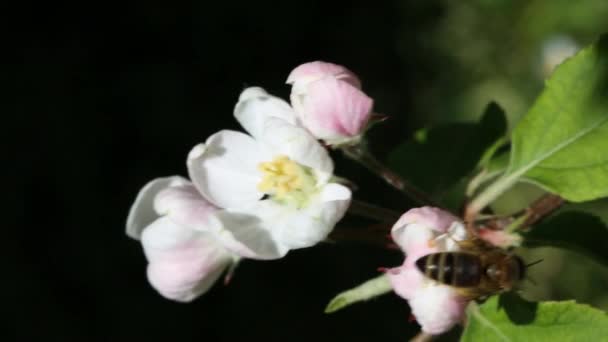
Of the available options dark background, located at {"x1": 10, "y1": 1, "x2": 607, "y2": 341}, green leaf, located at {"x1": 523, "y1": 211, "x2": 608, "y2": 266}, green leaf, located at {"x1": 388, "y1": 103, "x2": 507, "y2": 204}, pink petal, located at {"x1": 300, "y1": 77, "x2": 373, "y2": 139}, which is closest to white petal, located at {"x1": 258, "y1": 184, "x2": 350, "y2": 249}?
pink petal, located at {"x1": 300, "y1": 77, "x2": 373, "y2": 139}

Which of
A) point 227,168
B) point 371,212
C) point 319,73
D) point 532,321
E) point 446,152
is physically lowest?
point 532,321

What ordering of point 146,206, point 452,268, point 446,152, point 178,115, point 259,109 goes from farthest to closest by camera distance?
point 178,115, point 446,152, point 146,206, point 259,109, point 452,268

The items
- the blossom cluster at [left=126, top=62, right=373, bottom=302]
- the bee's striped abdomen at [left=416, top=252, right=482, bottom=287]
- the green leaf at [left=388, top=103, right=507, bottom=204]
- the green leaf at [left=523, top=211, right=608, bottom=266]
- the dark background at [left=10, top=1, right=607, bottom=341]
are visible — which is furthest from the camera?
the dark background at [left=10, top=1, right=607, bottom=341]

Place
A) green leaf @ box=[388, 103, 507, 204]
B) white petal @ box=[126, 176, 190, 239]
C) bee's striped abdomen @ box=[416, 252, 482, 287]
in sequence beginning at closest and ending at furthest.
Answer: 1. bee's striped abdomen @ box=[416, 252, 482, 287]
2. white petal @ box=[126, 176, 190, 239]
3. green leaf @ box=[388, 103, 507, 204]

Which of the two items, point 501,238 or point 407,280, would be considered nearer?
point 407,280

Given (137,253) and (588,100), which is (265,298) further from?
(588,100)

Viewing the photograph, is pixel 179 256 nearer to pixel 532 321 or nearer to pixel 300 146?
pixel 300 146

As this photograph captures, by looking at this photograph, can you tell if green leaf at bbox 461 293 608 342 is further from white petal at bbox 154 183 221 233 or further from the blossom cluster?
white petal at bbox 154 183 221 233

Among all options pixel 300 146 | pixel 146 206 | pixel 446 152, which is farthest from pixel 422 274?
pixel 446 152
